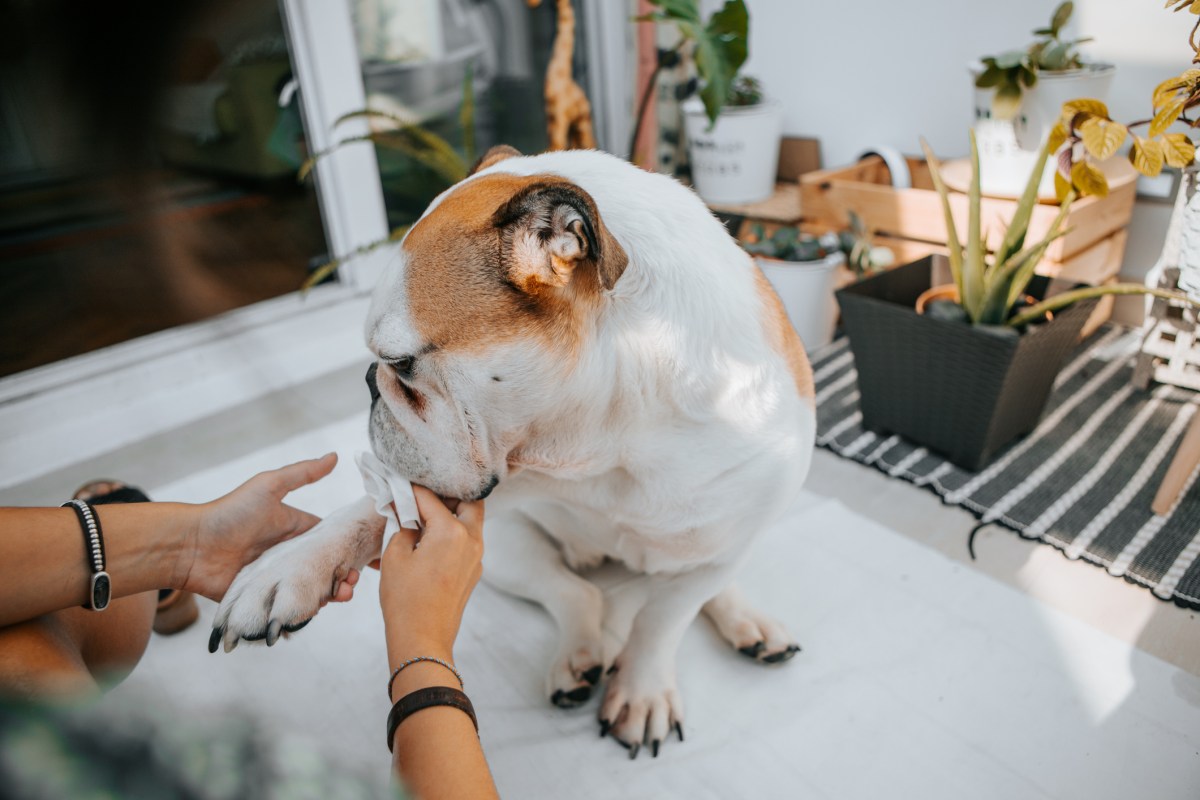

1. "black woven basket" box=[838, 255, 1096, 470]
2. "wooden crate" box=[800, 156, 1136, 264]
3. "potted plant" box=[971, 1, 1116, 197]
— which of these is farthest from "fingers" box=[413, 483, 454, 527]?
"potted plant" box=[971, 1, 1116, 197]

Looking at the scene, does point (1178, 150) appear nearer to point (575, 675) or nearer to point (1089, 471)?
point (1089, 471)

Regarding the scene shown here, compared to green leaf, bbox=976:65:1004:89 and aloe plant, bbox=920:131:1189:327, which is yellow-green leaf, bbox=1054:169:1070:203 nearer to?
aloe plant, bbox=920:131:1189:327

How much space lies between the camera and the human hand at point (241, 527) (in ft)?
3.11

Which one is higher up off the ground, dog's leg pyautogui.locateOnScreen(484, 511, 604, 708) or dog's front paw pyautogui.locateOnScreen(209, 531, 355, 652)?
dog's front paw pyautogui.locateOnScreen(209, 531, 355, 652)

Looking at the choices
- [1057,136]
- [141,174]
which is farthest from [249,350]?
[1057,136]

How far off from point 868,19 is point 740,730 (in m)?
2.33

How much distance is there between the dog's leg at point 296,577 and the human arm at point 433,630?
10 cm

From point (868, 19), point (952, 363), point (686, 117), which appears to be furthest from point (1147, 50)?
point (686, 117)

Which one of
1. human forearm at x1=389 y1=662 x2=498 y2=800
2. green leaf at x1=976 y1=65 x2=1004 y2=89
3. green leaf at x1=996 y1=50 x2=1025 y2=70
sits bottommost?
human forearm at x1=389 y1=662 x2=498 y2=800

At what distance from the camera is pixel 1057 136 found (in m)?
1.35

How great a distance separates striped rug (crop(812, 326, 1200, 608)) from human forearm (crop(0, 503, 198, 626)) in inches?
53.4

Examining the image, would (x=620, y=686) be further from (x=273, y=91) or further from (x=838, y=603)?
(x=273, y=91)

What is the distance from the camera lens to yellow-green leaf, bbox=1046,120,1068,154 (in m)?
1.34

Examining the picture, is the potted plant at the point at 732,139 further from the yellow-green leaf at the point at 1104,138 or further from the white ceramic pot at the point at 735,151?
the yellow-green leaf at the point at 1104,138
